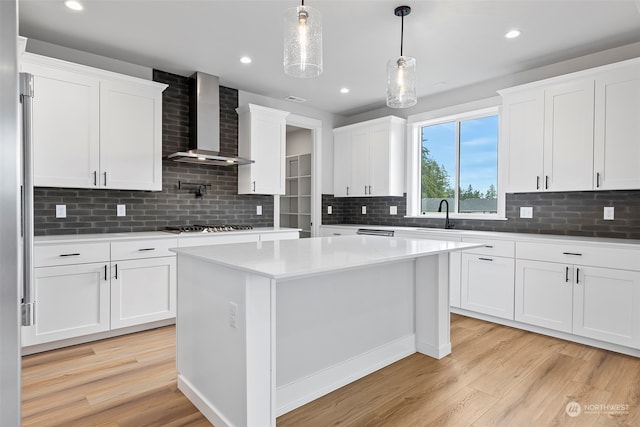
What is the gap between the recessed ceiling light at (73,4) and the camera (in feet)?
8.54

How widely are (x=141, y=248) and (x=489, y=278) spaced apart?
11.2ft

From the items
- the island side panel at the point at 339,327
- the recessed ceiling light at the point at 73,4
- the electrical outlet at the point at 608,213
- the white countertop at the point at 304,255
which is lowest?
the island side panel at the point at 339,327

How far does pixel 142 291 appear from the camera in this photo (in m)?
3.29

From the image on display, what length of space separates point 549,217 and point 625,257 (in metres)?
0.97

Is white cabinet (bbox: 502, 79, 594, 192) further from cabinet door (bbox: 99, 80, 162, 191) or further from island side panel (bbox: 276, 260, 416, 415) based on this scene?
cabinet door (bbox: 99, 80, 162, 191)

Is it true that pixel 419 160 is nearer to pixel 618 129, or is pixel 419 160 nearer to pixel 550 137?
pixel 550 137

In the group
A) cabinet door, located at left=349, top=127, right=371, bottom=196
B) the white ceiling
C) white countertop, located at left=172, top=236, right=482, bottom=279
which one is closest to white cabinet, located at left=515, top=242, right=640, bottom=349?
white countertop, located at left=172, top=236, right=482, bottom=279

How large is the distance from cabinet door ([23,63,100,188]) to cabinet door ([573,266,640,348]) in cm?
442

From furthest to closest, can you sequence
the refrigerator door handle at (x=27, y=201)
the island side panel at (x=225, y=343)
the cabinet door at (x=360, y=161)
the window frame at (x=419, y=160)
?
the cabinet door at (x=360, y=161) → the window frame at (x=419, y=160) → the island side panel at (x=225, y=343) → the refrigerator door handle at (x=27, y=201)

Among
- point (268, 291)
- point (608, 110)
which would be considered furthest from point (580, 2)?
point (268, 291)

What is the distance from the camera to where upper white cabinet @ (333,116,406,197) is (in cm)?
497

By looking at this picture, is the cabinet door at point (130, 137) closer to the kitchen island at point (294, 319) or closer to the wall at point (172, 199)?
the wall at point (172, 199)

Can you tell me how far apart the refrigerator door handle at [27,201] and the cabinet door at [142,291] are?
2.19 metres

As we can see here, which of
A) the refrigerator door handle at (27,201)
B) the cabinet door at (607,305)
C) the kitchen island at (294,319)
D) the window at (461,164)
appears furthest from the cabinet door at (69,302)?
the cabinet door at (607,305)
